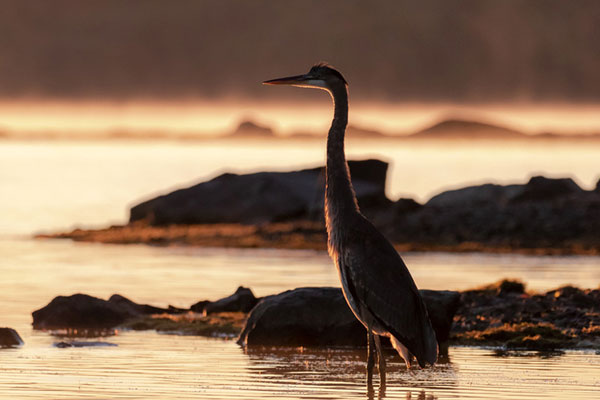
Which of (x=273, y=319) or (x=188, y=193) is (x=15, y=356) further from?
(x=188, y=193)

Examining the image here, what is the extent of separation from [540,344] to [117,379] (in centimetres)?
829

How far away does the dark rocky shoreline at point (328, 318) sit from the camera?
24.2 m

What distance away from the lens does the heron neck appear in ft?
64.3

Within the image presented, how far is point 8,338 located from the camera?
2355 cm

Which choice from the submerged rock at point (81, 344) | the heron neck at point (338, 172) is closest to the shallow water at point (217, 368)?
the submerged rock at point (81, 344)

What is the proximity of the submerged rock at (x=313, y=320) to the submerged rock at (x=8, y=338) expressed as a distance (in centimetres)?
393

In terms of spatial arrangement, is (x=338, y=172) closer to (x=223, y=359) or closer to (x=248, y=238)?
(x=223, y=359)

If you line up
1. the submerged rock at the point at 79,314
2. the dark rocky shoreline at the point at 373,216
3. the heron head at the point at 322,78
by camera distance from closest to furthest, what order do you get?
1. the heron head at the point at 322,78
2. the submerged rock at the point at 79,314
3. the dark rocky shoreline at the point at 373,216

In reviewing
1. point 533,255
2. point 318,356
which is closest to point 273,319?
point 318,356

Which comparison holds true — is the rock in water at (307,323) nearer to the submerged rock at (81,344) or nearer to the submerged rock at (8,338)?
the submerged rock at (81,344)

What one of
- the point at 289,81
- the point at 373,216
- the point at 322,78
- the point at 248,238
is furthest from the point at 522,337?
the point at 373,216

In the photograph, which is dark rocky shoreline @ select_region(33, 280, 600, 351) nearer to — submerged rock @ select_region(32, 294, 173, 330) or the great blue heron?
submerged rock @ select_region(32, 294, 173, 330)

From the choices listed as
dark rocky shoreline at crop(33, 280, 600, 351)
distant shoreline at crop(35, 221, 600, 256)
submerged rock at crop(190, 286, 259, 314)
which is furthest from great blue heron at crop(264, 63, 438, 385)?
distant shoreline at crop(35, 221, 600, 256)

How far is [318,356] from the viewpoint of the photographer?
2288cm
